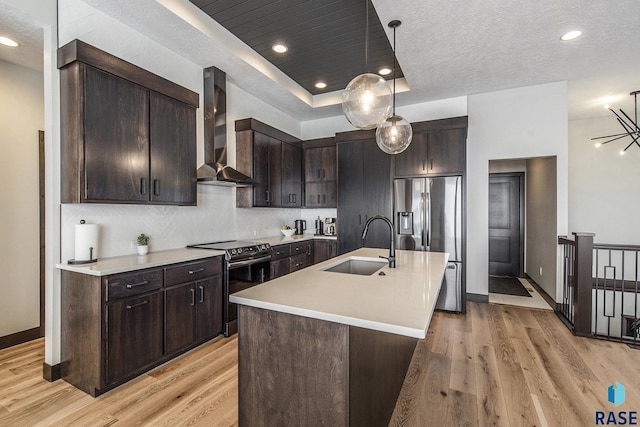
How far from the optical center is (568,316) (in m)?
3.77

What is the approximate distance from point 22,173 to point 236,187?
2.20 metres

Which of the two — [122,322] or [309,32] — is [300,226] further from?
[122,322]

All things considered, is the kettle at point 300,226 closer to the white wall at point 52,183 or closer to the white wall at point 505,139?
the white wall at point 505,139

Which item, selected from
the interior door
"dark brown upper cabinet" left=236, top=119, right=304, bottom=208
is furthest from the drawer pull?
the interior door

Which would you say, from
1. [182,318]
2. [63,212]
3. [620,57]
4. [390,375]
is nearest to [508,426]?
[390,375]

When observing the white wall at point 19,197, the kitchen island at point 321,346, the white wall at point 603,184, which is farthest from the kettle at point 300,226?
the white wall at point 603,184

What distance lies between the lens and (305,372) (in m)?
1.35

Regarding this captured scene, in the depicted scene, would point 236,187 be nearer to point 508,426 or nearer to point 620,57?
point 508,426

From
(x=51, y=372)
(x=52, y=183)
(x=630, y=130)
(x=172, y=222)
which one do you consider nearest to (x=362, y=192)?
(x=172, y=222)

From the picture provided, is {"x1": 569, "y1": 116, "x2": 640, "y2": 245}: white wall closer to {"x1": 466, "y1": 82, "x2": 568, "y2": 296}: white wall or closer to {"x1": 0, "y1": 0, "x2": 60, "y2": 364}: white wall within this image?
{"x1": 466, "y1": 82, "x2": 568, "y2": 296}: white wall

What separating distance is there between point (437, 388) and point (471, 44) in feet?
10.6

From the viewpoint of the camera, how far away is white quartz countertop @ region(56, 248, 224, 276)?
218 centimetres

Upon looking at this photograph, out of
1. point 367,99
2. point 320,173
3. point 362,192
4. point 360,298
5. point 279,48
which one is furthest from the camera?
point 320,173

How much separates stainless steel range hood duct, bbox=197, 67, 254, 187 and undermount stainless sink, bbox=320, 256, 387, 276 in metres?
1.77
